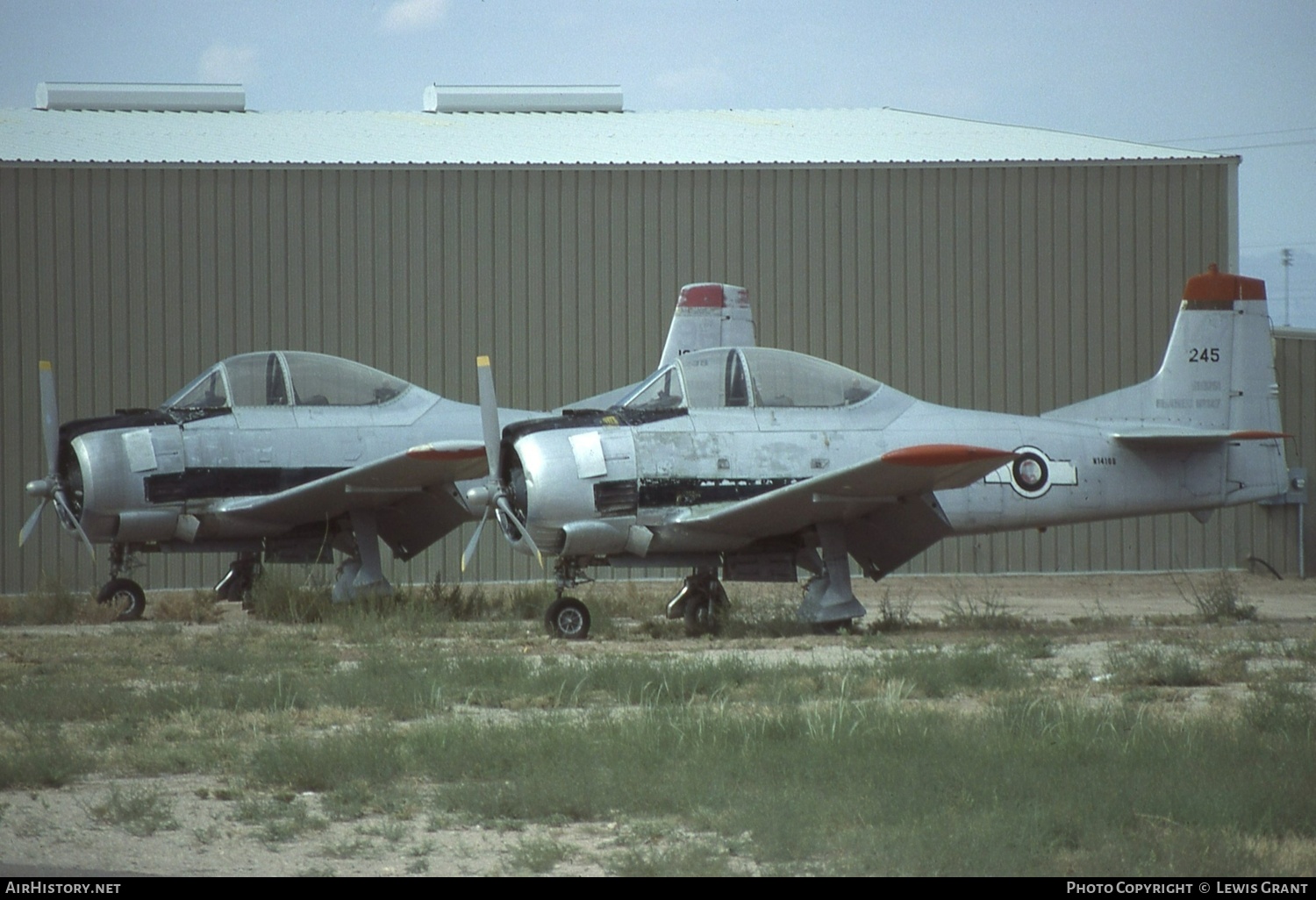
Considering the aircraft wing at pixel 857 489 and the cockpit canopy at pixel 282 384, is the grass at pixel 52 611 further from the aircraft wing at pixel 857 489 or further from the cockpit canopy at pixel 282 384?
the aircraft wing at pixel 857 489

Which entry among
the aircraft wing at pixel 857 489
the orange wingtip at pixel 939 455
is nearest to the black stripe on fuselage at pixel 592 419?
the aircraft wing at pixel 857 489

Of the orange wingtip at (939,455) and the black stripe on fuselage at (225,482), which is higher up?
the orange wingtip at (939,455)

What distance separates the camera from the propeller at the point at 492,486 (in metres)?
11.0

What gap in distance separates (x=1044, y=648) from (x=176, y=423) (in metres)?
8.19

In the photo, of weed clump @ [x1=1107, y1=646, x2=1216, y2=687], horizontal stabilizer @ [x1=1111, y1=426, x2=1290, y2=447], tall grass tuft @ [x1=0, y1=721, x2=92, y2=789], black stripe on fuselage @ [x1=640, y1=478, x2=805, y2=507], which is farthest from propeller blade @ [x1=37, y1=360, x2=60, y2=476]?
horizontal stabilizer @ [x1=1111, y1=426, x2=1290, y2=447]

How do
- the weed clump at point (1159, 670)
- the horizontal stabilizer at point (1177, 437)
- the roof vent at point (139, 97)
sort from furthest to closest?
the roof vent at point (139, 97), the horizontal stabilizer at point (1177, 437), the weed clump at point (1159, 670)

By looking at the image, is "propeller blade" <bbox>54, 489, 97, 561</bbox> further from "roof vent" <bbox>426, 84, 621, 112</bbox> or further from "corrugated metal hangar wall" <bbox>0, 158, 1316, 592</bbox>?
"roof vent" <bbox>426, 84, 621, 112</bbox>

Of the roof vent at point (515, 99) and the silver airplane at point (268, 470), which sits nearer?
the silver airplane at point (268, 470)

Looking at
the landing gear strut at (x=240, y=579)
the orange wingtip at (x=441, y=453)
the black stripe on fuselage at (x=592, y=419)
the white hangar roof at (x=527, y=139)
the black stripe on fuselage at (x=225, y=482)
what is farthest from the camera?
the white hangar roof at (x=527, y=139)

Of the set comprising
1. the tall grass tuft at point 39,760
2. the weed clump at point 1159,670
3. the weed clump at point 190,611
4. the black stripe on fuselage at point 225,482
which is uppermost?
the black stripe on fuselage at point 225,482

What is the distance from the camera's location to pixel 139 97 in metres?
22.4

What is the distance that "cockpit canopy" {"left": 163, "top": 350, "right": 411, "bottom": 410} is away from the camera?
1348 centimetres

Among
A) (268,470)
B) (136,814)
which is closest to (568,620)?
(268,470)
